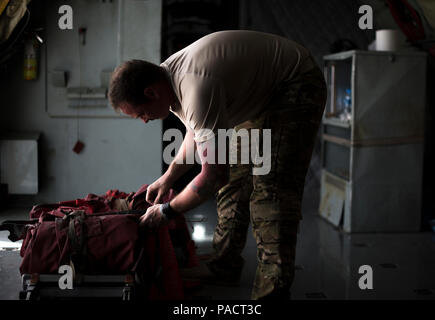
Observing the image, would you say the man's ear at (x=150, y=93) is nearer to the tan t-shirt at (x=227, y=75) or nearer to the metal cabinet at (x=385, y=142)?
the tan t-shirt at (x=227, y=75)

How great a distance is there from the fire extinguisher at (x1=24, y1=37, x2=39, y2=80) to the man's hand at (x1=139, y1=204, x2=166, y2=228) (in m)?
2.78

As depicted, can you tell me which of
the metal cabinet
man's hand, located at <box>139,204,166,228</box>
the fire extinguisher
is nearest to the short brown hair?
man's hand, located at <box>139,204,166,228</box>

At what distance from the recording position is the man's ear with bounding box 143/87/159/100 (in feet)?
6.23

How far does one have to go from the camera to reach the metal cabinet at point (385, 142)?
377cm

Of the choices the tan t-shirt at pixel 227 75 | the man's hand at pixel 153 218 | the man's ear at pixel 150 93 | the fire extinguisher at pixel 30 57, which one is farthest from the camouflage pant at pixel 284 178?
the fire extinguisher at pixel 30 57

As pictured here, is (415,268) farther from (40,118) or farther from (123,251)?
(40,118)

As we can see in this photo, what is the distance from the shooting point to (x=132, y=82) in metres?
1.86

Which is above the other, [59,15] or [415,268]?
[59,15]

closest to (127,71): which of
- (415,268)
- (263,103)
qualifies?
(263,103)

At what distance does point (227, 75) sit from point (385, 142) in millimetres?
2309

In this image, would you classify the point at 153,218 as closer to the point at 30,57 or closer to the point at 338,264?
the point at 338,264
